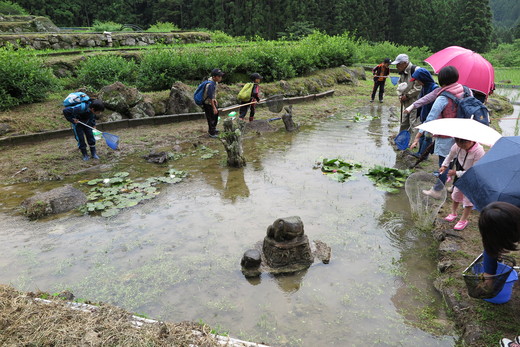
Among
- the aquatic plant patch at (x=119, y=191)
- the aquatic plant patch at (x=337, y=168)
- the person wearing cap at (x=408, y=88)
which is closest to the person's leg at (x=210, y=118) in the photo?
the aquatic plant patch at (x=119, y=191)

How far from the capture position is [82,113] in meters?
7.82

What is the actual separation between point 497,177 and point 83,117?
815cm

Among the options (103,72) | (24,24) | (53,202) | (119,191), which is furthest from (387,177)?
(24,24)

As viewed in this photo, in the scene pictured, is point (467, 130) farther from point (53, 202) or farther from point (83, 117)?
point (83, 117)

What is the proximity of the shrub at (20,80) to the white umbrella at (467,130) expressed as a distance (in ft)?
37.0

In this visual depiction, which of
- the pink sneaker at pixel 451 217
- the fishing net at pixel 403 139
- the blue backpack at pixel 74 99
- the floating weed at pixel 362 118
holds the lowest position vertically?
the floating weed at pixel 362 118

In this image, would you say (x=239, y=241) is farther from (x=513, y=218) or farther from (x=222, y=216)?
(x=513, y=218)

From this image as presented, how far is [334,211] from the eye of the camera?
238 inches

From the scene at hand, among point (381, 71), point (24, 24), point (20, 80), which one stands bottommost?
point (381, 71)

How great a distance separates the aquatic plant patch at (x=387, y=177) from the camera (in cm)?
697

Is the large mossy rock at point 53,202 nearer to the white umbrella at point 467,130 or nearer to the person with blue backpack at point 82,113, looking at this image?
the person with blue backpack at point 82,113

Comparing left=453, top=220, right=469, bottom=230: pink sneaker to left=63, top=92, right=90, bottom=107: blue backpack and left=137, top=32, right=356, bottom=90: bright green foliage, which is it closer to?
left=63, top=92, right=90, bottom=107: blue backpack

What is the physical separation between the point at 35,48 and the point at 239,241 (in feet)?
52.2

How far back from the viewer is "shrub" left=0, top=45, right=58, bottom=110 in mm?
9867
